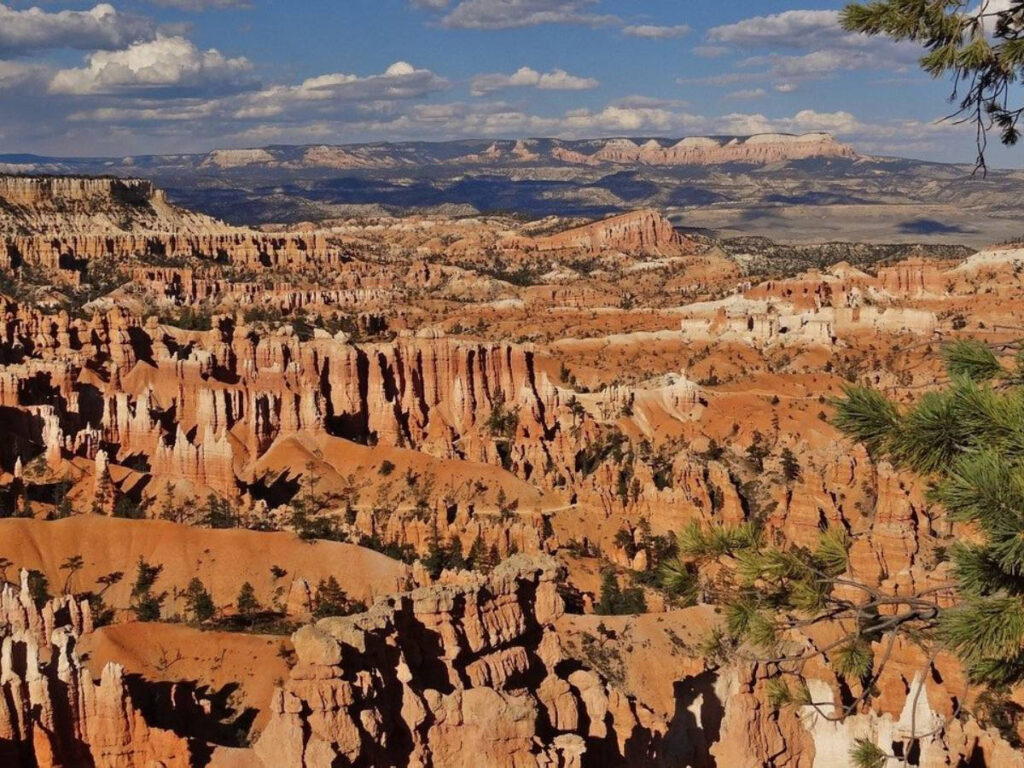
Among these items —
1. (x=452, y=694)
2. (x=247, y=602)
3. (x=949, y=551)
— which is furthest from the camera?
(x=247, y=602)

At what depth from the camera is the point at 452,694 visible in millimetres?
22578

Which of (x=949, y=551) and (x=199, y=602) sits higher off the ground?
(x=949, y=551)

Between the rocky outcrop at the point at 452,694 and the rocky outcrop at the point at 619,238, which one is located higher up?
the rocky outcrop at the point at 619,238

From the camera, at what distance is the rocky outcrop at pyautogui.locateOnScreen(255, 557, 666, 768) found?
20984 mm

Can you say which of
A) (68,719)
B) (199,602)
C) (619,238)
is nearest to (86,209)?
(619,238)

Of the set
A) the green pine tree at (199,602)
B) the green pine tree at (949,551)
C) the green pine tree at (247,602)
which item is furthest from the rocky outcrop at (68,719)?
the green pine tree at (949,551)

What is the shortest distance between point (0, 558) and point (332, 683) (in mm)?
21953

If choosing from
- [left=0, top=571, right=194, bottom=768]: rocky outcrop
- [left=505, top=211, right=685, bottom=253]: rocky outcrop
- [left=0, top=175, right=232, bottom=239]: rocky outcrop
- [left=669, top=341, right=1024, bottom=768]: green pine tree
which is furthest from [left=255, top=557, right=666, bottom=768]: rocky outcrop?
[left=505, top=211, right=685, bottom=253]: rocky outcrop

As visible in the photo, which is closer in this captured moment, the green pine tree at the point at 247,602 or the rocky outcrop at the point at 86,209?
the green pine tree at the point at 247,602

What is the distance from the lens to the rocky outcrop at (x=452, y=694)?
2098 centimetres

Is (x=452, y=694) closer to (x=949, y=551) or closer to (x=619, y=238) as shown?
(x=949, y=551)

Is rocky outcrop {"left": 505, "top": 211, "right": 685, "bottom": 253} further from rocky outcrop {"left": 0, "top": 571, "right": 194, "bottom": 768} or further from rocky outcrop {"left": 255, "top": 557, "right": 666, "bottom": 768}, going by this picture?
rocky outcrop {"left": 0, "top": 571, "right": 194, "bottom": 768}

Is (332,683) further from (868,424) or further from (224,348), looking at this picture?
(224,348)

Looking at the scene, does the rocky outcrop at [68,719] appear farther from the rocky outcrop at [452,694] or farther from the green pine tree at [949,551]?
the green pine tree at [949,551]
